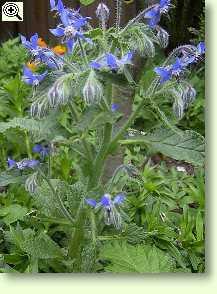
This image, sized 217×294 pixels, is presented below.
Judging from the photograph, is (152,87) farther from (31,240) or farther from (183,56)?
(31,240)

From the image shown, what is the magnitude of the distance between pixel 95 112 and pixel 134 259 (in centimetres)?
Result: 35

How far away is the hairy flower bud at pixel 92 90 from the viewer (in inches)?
42.0

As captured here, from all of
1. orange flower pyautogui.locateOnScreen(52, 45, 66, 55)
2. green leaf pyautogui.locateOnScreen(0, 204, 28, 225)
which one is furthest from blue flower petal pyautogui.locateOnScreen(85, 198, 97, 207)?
orange flower pyautogui.locateOnScreen(52, 45, 66, 55)

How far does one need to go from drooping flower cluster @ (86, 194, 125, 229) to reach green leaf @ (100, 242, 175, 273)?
0.42ft

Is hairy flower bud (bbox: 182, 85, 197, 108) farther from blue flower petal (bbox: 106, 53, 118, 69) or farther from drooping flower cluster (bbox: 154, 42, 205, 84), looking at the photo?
blue flower petal (bbox: 106, 53, 118, 69)

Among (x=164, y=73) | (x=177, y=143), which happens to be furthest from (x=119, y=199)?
(x=164, y=73)

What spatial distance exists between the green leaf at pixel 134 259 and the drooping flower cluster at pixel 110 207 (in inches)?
5.0

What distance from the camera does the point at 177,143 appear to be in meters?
1.16

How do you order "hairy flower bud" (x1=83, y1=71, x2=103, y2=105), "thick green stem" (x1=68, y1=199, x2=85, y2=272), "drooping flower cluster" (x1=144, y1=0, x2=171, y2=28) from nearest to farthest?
1. "hairy flower bud" (x1=83, y1=71, x2=103, y2=105)
2. "drooping flower cluster" (x1=144, y1=0, x2=171, y2=28)
3. "thick green stem" (x1=68, y1=199, x2=85, y2=272)

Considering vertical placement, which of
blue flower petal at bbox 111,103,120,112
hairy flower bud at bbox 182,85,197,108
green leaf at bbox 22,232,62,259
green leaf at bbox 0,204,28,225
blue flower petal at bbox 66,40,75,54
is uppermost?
blue flower petal at bbox 66,40,75,54

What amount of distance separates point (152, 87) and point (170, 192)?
38cm

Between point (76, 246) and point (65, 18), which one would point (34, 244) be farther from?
point (65, 18)

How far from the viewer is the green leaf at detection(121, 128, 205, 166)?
115 cm
